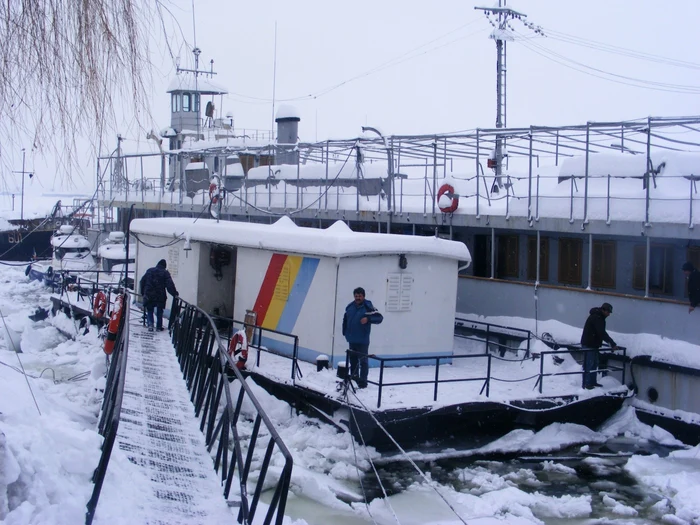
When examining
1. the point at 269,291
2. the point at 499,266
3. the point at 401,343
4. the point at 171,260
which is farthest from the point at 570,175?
the point at 171,260

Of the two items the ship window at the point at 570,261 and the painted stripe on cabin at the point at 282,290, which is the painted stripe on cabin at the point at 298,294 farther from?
the ship window at the point at 570,261

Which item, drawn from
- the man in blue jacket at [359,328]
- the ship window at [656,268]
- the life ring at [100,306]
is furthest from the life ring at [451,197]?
the life ring at [100,306]

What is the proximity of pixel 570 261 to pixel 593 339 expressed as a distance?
2994 millimetres

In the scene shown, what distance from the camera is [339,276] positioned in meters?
12.7

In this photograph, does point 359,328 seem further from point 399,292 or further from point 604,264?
point 604,264

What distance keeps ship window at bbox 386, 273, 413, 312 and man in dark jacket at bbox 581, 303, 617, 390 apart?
320 cm

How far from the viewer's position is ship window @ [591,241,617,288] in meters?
14.8

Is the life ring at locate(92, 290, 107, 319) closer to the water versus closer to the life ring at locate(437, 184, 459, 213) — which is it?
the life ring at locate(437, 184, 459, 213)

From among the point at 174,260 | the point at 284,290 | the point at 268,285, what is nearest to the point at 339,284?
the point at 284,290

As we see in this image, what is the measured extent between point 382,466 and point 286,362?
121 inches

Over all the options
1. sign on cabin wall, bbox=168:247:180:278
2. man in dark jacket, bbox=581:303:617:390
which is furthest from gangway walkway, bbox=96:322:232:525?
man in dark jacket, bbox=581:303:617:390

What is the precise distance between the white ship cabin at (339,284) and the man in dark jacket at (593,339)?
8.20 ft

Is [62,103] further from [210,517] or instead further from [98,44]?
[210,517]

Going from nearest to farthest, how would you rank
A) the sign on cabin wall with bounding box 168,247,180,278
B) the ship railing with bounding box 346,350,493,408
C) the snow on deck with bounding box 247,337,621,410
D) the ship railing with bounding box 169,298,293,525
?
the ship railing with bounding box 169,298,293,525, the ship railing with bounding box 346,350,493,408, the snow on deck with bounding box 247,337,621,410, the sign on cabin wall with bounding box 168,247,180,278
